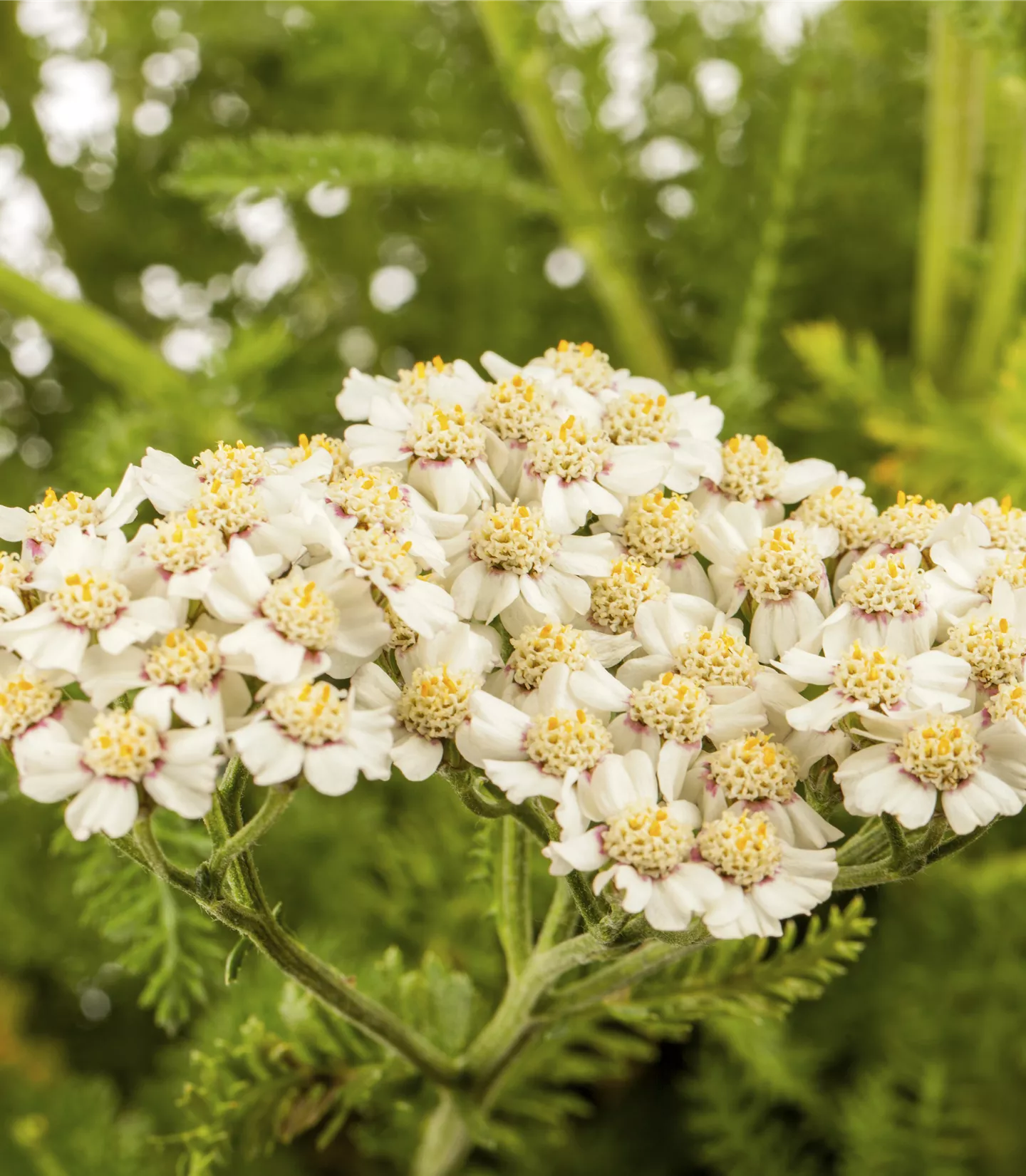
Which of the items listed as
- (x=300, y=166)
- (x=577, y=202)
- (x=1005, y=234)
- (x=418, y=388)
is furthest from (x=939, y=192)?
(x=418, y=388)

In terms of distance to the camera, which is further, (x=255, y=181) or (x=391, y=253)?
(x=391, y=253)

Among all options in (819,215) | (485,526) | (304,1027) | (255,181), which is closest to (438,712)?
(485,526)

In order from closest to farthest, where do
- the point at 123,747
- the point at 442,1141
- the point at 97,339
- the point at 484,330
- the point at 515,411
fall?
the point at 123,747, the point at 515,411, the point at 442,1141, the point at 97,339, the point at 484,330

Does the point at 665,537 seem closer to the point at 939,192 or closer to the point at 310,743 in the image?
the point at 310,743

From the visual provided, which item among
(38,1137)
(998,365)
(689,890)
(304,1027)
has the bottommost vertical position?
(38,1137)

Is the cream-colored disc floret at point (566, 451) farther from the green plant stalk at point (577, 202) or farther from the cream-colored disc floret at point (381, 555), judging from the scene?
the green plant stalk at point (577, 202)

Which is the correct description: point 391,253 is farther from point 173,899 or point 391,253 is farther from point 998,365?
point 173,899
